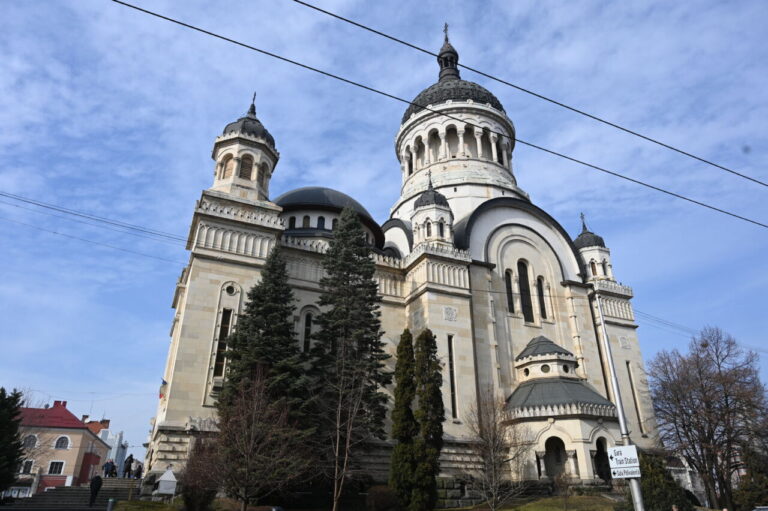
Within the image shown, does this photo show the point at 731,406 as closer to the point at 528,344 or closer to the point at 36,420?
the point at 528,344

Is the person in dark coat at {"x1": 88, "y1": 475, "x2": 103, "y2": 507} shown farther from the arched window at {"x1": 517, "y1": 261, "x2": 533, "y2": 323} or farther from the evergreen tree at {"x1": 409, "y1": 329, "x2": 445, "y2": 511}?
the arched window at {"x1": 517, "y1": 261, "x2": 533, "y2": 323}

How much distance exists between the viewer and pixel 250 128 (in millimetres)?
27438

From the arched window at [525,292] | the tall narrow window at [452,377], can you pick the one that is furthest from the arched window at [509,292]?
the tall narrow window at [452,377]

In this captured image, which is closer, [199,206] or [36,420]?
[199,206]

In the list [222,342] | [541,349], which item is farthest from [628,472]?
[541,349]

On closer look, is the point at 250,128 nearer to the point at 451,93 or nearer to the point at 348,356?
the point at 348,356

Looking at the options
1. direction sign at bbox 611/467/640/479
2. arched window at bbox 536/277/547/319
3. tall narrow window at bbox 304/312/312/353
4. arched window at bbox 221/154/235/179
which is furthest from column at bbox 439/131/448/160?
direction sign at bbox 611/467/640/479

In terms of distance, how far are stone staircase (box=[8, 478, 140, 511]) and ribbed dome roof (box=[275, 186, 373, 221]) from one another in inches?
660

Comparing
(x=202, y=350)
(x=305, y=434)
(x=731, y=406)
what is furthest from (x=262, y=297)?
(x=731, y=406)

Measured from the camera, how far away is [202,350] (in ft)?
70.5

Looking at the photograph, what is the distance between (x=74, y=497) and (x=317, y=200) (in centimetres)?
1910

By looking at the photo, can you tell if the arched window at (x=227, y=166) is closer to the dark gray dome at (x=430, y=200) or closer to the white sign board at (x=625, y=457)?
the dark gray dome at (x=430, y=200)

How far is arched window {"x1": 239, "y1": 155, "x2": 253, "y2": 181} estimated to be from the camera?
87.6ft

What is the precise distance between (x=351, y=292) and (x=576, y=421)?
11693mm
